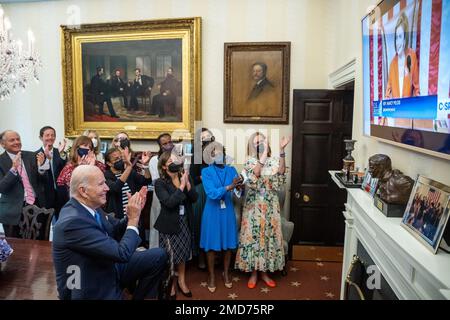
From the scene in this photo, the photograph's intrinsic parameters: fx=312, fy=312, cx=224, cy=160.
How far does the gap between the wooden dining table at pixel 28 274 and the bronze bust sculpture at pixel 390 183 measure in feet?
5.83

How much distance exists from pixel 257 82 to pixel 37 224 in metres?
2.83

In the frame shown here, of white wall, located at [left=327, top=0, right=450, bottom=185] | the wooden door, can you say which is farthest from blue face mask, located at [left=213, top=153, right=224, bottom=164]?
white wall, located at [left=327, top=0, right=450, bottom=185]

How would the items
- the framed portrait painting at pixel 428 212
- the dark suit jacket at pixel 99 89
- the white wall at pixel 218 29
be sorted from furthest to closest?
the dark suit jacket at pixel 99 89
the white wall at pixel 218 29
the framed portrait painting at pixel 428 212

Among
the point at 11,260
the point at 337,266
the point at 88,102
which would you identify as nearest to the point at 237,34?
the point at 88,102

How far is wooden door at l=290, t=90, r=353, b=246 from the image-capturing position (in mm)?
3613

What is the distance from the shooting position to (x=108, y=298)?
1524mm

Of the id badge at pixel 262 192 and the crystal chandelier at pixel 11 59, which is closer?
the crystal chandelier at pixel 11 59

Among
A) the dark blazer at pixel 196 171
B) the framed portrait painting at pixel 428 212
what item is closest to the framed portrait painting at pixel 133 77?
the dark blazer at pixel 196 171

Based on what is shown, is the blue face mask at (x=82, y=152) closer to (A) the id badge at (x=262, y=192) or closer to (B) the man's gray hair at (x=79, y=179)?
(B) the man's gray hair at (x=79, y=179)

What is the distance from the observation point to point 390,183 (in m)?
1.64

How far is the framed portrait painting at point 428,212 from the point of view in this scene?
1.21m

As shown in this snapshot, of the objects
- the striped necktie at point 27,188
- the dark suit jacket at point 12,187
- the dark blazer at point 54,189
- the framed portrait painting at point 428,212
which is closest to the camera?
the framed portrait painting at point 428,212

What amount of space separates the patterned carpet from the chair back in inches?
49.6
